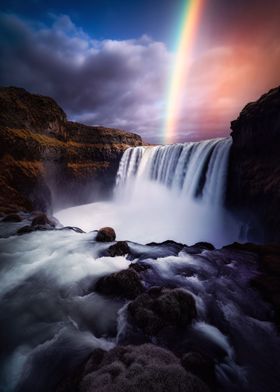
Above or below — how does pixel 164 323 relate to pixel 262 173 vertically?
below

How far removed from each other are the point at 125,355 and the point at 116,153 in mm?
38791

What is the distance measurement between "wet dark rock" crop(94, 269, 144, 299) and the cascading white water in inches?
595

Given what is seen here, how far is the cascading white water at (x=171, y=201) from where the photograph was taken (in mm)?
21172

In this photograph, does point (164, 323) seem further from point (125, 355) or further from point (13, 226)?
point (13, 226)

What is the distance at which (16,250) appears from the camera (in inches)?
368

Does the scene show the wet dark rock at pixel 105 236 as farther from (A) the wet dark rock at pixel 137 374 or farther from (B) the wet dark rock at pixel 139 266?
(A) the wet dark rock at pixel 137 374

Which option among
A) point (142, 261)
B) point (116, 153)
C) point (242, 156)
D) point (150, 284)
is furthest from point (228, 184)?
point (116, 153)

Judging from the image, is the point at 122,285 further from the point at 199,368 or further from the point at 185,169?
the point at 185,169

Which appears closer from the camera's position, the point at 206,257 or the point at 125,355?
the point at 125,355

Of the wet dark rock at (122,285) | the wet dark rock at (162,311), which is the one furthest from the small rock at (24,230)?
the wet dark rock at (162,311)

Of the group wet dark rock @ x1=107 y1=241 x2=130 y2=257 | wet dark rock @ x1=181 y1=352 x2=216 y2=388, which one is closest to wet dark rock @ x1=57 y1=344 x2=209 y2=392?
wet dark rock @ x1=181 y1=352 x2=216 y2=388

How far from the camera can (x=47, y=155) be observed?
25.7 metres

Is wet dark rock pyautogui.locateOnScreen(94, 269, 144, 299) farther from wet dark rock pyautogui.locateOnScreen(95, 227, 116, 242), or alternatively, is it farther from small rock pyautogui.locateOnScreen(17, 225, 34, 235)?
small rock pyautogui.locateOnScreen(17, 225, 34, 235)

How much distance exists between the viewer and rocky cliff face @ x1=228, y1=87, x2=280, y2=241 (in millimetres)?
14625
